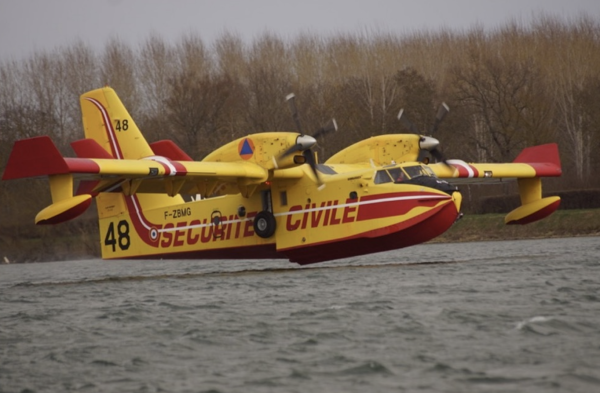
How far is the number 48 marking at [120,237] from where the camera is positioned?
31.4 m

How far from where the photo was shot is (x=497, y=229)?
46.8 meters

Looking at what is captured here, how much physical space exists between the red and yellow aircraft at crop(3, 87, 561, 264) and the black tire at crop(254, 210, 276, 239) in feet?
0.11

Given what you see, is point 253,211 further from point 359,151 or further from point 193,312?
point 193,312

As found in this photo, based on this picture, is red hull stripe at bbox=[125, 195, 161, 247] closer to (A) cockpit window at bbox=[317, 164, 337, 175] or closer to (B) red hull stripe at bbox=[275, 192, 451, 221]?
(A) cockpit window at bbox=[317, 164, 337, 175]

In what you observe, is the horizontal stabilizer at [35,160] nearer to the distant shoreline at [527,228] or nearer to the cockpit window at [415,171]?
the cockpit window at [415,171]

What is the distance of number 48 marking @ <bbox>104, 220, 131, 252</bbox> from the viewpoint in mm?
31422

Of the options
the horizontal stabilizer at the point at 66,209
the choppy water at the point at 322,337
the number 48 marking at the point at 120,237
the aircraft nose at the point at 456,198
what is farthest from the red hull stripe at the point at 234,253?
the choppy water at the point at 322,337

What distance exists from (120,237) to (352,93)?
35625 mm

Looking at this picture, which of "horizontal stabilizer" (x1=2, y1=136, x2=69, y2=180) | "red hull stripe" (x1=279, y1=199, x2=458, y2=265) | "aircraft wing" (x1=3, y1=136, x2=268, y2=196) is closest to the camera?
"horizontal stabilizer" (x1=2, y1=136, x2=69, y2=180)

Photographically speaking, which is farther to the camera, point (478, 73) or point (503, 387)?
point (478, 73)

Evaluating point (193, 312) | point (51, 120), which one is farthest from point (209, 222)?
point (51, 120)

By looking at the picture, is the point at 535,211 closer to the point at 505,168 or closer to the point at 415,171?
the point at 505,168

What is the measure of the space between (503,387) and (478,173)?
911 inches

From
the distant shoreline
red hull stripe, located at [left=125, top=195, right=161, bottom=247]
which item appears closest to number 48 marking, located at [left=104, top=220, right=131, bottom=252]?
red hull stripe, located at [left=125, top=195, right=161, bottom=247]
